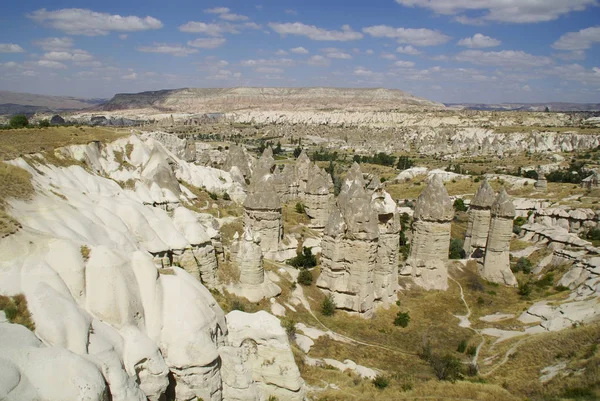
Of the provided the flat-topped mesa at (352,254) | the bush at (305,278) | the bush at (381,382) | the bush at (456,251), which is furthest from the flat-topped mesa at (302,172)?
the bush at (381,382)

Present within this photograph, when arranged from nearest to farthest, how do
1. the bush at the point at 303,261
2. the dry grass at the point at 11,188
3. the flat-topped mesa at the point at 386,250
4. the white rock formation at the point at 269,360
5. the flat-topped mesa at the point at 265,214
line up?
the dry grass at the point at 11,188, the white rock formation at the point at 269,360, the flat-topped mesa at the point at 386,250, the flat-topped mesa at the point at 265,214, the bush at the point at 303,261

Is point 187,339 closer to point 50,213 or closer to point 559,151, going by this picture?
point 50,213

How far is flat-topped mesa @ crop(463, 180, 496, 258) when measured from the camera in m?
30.1

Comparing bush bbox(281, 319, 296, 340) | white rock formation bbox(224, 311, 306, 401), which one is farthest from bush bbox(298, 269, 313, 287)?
white rock formation bbox(224, 311, 306, 401)

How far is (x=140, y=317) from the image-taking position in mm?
10234

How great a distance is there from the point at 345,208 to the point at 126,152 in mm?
18089

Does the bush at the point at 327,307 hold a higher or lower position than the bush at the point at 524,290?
higher

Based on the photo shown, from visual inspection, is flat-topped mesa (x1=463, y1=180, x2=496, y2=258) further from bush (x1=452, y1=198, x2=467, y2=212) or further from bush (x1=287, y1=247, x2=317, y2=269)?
bush (x1=452, y1=198, x2=467, y2=212)

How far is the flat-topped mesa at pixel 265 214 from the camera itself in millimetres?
26109

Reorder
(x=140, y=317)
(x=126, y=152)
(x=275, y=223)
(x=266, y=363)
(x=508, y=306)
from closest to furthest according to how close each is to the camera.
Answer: (x=140, y=317) < (x=266, y=363) < (x=508, y=306) < (x=275, y=223) < (x=126, y=152)

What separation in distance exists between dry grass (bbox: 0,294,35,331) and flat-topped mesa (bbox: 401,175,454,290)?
68.8 feet

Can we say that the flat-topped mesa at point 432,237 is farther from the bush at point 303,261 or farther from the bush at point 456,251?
the bush at point 456,251

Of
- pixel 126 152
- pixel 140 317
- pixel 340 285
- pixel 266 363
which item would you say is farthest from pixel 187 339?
pixel 126 152

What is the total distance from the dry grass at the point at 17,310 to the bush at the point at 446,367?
13382 millimetres
